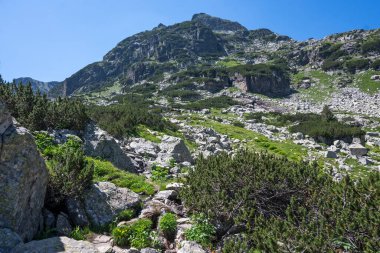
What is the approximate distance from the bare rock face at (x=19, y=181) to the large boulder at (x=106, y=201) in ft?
4.74

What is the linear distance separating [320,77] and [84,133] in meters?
93.7

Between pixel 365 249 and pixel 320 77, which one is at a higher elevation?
pixel 320 77

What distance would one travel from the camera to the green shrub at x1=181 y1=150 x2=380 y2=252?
7586 millimetres

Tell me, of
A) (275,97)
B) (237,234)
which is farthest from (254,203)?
(275,97)

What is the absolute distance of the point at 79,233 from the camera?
8758 millimetres

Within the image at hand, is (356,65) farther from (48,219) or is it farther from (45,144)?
(48,219)

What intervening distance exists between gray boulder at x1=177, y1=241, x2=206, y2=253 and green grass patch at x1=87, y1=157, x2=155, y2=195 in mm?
3700

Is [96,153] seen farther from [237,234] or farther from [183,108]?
[183,108]

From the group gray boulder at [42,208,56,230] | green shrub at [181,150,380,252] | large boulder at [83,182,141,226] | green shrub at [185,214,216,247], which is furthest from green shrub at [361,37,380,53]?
gray boulder at [42,208,56,230]

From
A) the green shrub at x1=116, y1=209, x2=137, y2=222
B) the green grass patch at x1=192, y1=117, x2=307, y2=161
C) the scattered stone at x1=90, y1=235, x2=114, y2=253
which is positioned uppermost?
the green shrub at x1=116, y1=209, x2=137, y2=222

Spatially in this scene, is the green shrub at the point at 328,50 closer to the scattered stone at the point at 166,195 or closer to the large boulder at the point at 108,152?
the large boulder at the point at 108,152

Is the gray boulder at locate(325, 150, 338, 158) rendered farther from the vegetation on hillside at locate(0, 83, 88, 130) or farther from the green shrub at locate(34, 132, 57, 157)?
the green shrub at locate(34, 132, 57, 157)

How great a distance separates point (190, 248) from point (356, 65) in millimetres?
98224

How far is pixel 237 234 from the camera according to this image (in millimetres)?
9188
